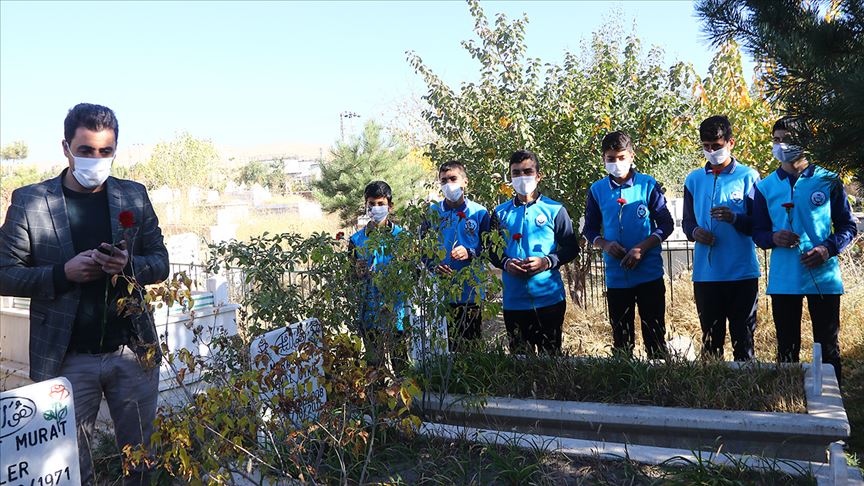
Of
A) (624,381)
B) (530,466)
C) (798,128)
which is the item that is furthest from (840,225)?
(530,466)

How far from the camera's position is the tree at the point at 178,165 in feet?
108

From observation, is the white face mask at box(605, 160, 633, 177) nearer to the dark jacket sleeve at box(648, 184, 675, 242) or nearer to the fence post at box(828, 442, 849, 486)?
the dark jacket sleeve at box(648, 184, 675, 242)

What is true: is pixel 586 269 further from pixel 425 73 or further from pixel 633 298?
pixel 633 298

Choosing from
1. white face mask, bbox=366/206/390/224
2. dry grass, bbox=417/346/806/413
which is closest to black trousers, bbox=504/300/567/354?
dry grass, bbox=417/346/806/413

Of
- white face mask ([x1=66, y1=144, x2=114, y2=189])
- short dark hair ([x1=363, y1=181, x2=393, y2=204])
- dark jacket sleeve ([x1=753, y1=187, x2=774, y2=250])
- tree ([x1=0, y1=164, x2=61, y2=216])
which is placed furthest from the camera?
tree ([x1=0, y1=164, x2=61, y2=216])

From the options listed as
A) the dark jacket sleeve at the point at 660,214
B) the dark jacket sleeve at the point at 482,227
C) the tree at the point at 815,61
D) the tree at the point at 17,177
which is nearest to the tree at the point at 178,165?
the tree at the point at 17,177

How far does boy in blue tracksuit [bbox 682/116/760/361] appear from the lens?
15.5ft

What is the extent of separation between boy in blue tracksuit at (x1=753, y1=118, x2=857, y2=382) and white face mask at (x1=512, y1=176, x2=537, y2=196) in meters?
1.44

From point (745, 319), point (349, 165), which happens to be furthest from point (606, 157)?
point (349, 165)

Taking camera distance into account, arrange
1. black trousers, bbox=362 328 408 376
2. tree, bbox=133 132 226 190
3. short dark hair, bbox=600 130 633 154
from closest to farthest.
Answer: black trousers, bbox=362 328 408 376 < short dark hair, bbox=600 130 633 154 < tree, bbox=133 132 226 190

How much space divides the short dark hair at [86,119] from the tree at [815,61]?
8.86ft

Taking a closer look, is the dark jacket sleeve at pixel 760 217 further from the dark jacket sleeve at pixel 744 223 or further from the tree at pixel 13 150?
the tree at pixel 13 150

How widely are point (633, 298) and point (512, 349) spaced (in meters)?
1.01

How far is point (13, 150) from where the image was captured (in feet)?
177
